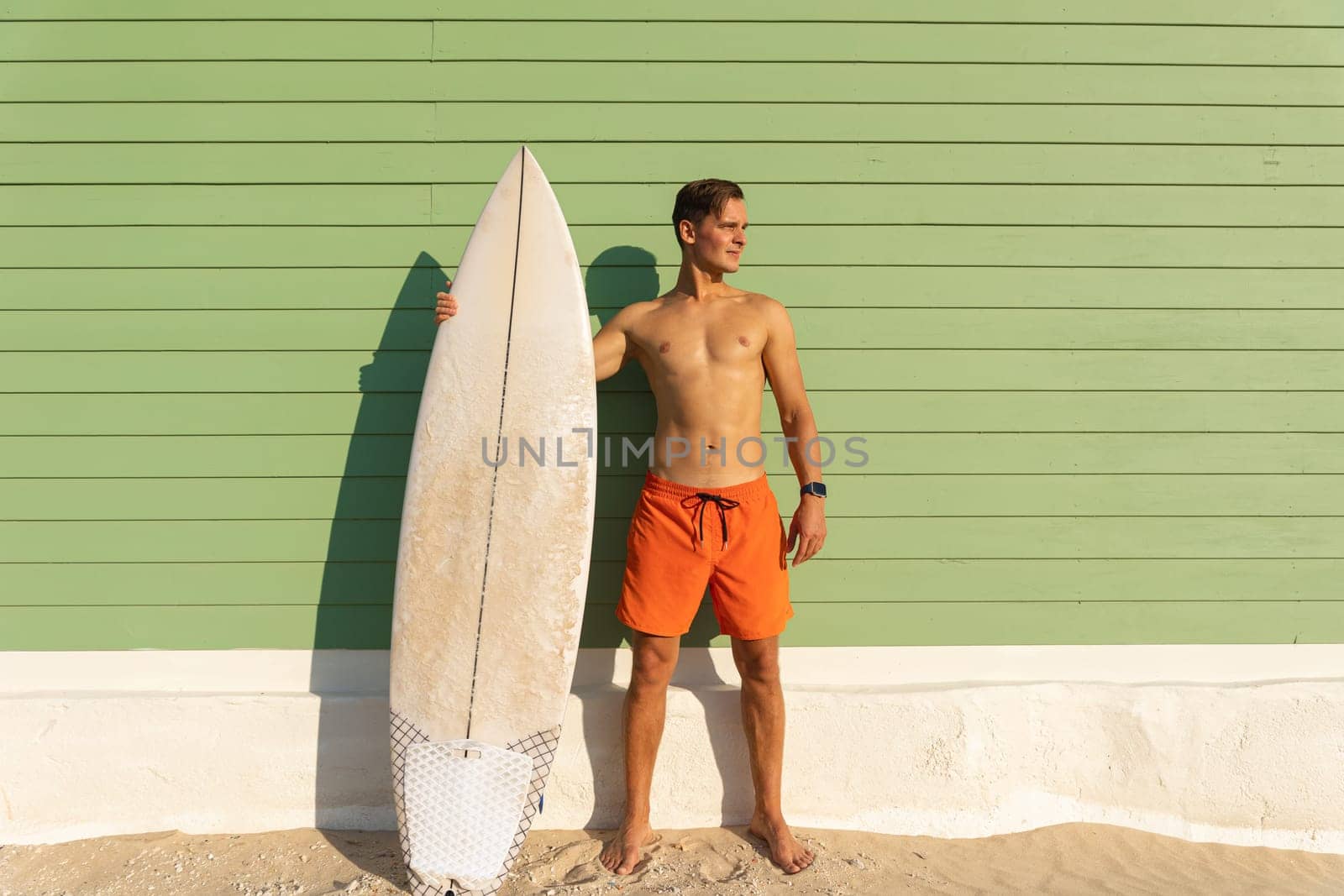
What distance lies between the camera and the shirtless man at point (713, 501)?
2.34m

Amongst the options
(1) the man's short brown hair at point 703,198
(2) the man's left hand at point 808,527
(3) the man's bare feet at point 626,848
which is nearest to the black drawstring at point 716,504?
(2) the man's left hand at point 808,527

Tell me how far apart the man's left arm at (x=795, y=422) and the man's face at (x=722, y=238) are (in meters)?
0.17

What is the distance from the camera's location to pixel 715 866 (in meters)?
2.36

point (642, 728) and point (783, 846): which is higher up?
point (642, 728)

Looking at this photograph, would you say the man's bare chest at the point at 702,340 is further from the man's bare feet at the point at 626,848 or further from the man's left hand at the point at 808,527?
the man's bare feet at the point at 626,848

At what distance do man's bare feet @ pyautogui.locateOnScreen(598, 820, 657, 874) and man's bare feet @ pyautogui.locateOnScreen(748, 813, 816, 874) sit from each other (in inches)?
13.7

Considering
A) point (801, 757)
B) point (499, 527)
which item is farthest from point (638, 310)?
point (801, 757)

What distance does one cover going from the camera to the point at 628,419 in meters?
2.66

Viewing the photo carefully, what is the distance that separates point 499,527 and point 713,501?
0.65 m

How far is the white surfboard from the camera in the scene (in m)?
2.35

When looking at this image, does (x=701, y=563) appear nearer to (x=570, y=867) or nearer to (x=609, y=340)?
(x=609, y=340)

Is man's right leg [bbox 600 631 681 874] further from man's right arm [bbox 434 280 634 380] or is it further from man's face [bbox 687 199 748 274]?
man's face [bbox 687 199 748 274]

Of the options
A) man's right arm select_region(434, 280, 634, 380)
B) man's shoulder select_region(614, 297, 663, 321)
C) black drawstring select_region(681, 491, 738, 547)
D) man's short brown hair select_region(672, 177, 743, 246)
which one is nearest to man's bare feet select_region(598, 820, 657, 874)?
black drawstring select_region(681, 491, 738, 547)

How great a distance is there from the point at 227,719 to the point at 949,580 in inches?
92.0
